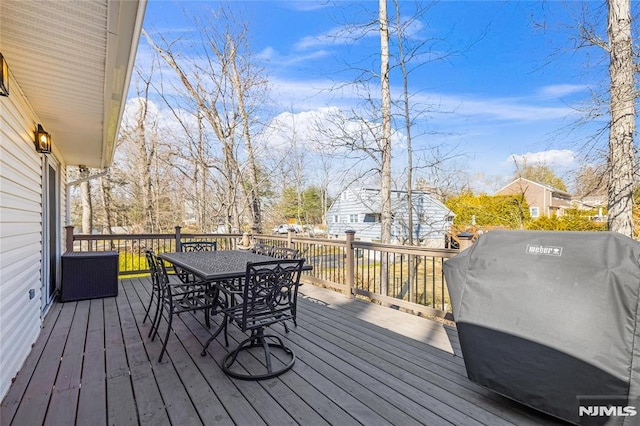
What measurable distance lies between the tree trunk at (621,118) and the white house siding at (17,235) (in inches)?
242

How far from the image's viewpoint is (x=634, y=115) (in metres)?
3.81

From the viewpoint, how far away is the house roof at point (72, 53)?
5.35 feet

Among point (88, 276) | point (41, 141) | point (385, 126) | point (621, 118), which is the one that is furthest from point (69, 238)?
point (621, 118)

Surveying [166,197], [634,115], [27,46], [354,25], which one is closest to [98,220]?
[166,197]

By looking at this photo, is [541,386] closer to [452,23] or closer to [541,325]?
[541,325]

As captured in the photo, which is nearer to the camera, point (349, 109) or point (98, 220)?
point (349, 109)

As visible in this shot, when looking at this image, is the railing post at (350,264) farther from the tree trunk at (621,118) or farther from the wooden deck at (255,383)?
the tree trunk at (621,118)

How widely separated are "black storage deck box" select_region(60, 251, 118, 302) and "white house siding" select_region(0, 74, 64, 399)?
4.28ft

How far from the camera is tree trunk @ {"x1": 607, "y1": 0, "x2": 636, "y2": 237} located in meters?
3.83

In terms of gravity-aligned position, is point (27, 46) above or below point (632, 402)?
above

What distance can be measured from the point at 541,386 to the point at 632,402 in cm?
37

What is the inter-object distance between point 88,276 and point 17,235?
2463 millimetres

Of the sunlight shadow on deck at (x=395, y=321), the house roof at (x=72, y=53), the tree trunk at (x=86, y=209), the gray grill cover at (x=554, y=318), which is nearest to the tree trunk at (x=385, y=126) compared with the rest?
the sunlight shadow on deck at (x=395, y=321)

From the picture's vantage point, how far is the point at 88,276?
4.63 metres
